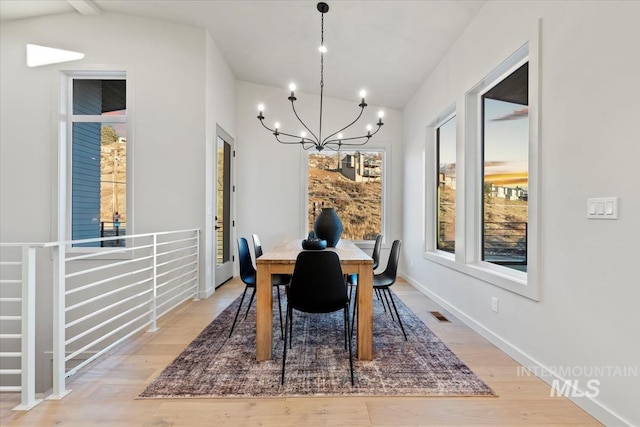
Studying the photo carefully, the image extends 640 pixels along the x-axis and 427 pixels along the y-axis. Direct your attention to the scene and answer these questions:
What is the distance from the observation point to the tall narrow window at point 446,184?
365 cm

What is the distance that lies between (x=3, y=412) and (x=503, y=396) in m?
2.74

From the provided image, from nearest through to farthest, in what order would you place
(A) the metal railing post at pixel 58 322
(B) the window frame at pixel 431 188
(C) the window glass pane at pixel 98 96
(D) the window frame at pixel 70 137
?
(A) the metal railing post at pixel 58 322 < (D) the window frame at pixel 70 137 < (C) the window glass pane at pixel 98 96 < (B) the window frame at pixel 431 188

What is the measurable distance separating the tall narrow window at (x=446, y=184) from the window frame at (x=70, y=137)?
378 centimetres

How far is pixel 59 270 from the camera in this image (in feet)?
5.91

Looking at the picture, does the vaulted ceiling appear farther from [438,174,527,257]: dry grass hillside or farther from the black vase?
the black vase

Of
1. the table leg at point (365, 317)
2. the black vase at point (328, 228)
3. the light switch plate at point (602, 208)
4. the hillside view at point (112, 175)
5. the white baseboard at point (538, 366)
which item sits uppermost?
the hillside view at point (112, 175)

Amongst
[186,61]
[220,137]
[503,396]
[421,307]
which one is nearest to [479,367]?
[503,396]

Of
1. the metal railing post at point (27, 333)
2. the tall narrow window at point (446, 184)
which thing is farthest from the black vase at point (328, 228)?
the metal railing post at point (27, 333)

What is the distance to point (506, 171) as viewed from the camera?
8.46 feet

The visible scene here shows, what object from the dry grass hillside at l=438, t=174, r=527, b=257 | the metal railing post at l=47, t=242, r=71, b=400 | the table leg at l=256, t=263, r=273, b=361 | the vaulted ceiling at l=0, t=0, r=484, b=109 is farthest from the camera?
the vaulted ceiling at l=0, t=0, r=484, b=109

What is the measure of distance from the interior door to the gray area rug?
1.78m

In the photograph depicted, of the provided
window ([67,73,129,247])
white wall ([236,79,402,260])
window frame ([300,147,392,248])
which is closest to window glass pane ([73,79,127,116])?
window ([67,73,129,247])

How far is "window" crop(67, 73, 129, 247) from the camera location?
12.7ft

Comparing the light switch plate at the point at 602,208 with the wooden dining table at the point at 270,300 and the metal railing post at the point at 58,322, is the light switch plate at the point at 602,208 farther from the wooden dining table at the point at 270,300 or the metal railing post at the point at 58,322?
the metal railing post at the point at 58,322
